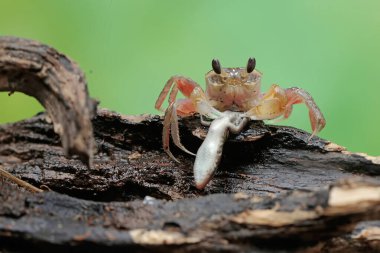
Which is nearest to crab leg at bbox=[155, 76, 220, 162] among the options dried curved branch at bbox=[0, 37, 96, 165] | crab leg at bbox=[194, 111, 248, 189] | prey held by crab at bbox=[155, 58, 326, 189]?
prey held by crab at bbox=[155, 58, 326, 189]

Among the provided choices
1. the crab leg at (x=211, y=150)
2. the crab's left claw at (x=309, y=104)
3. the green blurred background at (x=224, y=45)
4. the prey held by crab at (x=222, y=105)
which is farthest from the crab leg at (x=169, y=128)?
the green blurred background at (x=224, y=45)

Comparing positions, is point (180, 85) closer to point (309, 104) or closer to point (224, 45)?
point (309, 104)

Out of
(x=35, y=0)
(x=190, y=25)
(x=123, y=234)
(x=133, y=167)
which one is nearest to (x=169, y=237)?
(x=123, y=234)

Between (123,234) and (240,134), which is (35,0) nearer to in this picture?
(240,134)

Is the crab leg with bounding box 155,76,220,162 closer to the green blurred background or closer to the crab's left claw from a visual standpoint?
the crab's left claw

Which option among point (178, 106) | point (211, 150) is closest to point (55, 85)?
point (211, 150)
